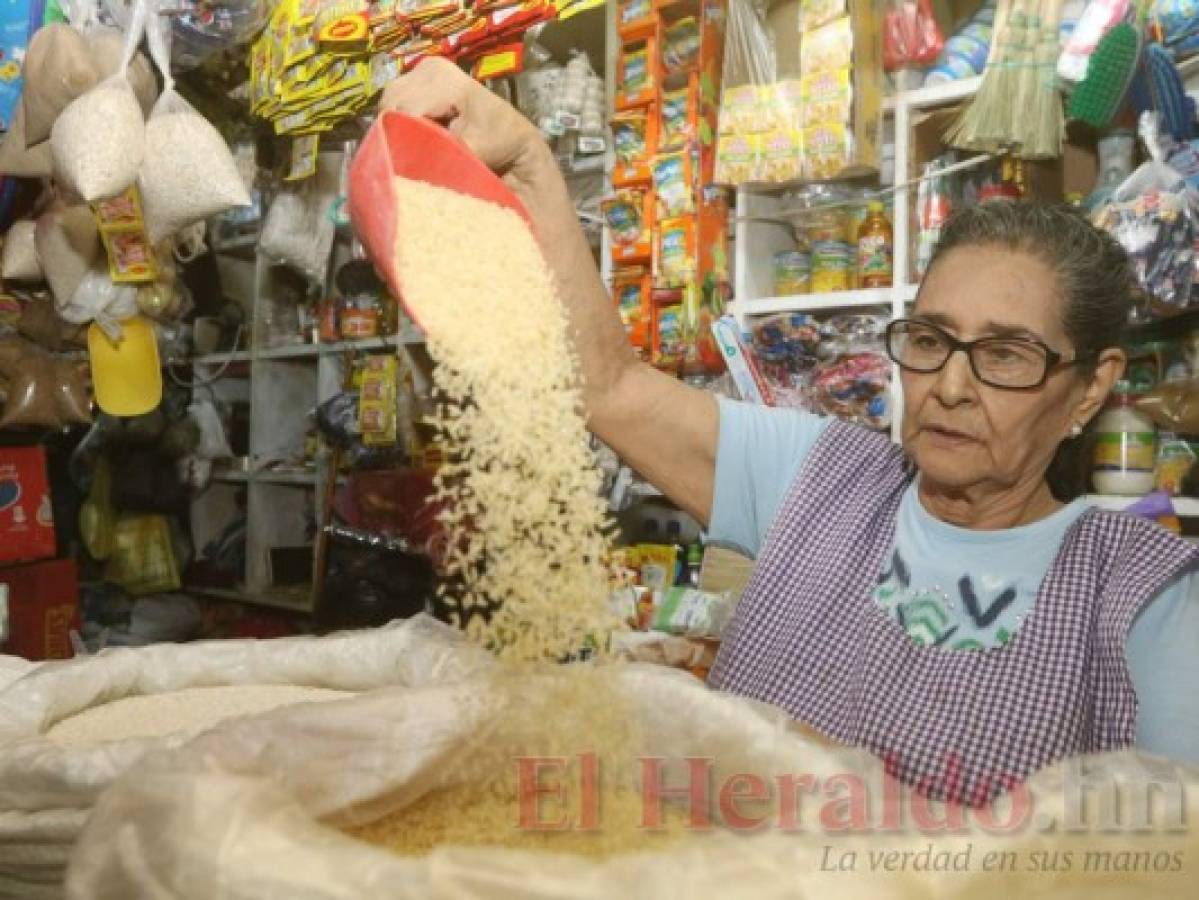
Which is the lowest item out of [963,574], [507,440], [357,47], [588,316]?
[963,574]

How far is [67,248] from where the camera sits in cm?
237

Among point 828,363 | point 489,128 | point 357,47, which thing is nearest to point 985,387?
point 489,128

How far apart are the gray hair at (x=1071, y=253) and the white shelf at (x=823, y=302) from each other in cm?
84

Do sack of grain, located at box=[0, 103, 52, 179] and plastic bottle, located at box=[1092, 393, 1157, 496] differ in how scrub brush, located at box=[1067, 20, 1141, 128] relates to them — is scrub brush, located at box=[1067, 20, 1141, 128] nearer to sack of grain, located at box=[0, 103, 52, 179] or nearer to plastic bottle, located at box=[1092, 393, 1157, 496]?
plastic bottle, located at box=[1092, 393, 1157, 496]

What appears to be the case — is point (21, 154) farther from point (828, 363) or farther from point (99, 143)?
point (828, 363)

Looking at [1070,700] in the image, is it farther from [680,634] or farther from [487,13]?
[487,13]

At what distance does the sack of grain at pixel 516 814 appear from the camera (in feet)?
1.47

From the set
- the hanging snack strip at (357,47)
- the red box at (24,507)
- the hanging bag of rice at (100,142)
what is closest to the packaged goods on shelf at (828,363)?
the hanging snack strip at (357,47)

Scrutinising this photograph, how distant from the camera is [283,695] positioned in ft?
3.41

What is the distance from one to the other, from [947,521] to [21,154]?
1.98 m

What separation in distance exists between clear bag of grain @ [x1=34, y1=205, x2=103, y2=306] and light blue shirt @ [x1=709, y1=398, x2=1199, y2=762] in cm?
178

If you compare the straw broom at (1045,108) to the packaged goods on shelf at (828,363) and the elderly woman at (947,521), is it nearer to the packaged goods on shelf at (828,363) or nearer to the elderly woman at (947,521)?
the packaged goods on shelf at (828,363)

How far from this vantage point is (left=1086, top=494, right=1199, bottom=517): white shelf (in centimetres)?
166

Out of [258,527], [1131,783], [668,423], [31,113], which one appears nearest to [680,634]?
[668,423]
